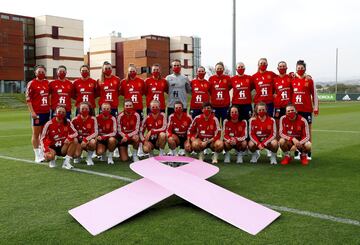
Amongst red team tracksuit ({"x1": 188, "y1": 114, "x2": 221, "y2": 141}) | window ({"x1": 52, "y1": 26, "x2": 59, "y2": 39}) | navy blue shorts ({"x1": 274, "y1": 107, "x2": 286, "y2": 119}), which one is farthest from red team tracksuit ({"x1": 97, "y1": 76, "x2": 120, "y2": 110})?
window ({"x1": 52, "y1": 26, "x2": 59, "y2": 39})

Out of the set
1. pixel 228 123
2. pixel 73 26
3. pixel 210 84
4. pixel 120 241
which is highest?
pixel 73 26

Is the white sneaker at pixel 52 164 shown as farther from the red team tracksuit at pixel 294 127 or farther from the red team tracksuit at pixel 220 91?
the red team tracksuit at pixel 294 127

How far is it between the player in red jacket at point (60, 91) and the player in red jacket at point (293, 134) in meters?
4.04

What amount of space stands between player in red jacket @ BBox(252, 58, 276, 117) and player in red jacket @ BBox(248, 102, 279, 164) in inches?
22.4

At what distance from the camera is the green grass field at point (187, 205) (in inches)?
144

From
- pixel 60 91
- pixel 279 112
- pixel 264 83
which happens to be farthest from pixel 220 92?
pixel 60 91

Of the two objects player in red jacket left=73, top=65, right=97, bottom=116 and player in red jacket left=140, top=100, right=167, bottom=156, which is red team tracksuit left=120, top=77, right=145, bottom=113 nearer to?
player in red jacket left=140, top=100, right=167, bottom=156

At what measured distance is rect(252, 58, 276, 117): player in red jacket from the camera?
320 inches

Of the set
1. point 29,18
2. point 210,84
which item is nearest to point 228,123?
point 210,84

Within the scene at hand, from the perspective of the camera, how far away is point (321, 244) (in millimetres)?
3473

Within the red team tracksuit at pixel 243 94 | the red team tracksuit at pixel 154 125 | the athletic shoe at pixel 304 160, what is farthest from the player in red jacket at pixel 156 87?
the athletic shoe at pixel 304 160

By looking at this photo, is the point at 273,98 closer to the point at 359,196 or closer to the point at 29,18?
the point at 359,196

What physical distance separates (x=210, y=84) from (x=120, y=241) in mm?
5281

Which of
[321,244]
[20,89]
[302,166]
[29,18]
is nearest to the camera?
[321,244]
